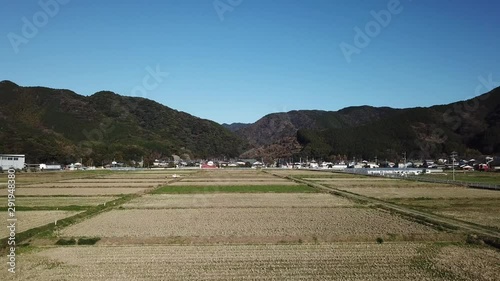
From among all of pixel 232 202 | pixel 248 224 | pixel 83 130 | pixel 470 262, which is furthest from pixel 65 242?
pixel 83 130

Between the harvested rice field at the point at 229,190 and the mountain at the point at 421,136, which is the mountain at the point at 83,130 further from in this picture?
the harvested rice field at the point at 229,190

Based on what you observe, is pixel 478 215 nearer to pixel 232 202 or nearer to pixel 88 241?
pixel 232 202

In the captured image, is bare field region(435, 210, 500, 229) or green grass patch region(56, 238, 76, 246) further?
bare field region(435, 210, 500, 229)

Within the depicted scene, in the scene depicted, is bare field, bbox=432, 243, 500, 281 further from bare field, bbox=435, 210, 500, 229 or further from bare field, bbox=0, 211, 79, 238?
bare field, bbox=0, 211, 79, 238

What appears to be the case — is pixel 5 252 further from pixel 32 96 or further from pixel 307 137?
pixel 307 137

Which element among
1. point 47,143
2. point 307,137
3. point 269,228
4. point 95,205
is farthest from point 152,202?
point 307,137

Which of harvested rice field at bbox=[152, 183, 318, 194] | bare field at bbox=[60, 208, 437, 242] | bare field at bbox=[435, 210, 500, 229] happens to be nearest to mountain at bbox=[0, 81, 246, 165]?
harvested rice field at bbox=[152, 183, 318, 194]

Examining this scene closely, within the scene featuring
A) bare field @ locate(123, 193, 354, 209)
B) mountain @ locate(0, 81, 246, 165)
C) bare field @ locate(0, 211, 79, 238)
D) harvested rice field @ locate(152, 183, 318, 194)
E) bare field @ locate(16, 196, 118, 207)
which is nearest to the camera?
bare field @ locate(0, 211, 79, 238)
